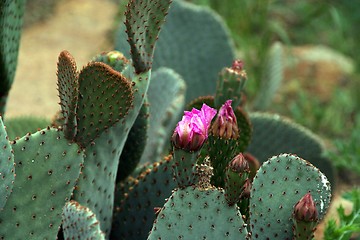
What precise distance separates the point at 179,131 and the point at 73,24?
494 centimetres

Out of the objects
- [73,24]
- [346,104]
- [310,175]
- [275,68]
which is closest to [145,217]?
[310,175]

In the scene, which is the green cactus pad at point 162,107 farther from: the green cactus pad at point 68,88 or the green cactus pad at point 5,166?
the green cactus pad at point 5,166

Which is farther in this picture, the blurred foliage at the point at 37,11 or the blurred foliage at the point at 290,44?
the blurred foliage at the point at 37,11

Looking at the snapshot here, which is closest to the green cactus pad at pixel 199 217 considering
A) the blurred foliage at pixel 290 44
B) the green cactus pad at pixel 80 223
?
the green cactus pad at pixel 80 223

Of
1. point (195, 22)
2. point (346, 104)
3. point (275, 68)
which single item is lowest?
point (346, 104)

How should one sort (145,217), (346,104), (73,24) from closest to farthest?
(145,217)
(346,104)
(73,24)

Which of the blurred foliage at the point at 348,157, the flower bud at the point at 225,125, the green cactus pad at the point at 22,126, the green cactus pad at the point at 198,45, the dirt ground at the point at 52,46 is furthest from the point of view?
the dirt ground at the point at 52,46

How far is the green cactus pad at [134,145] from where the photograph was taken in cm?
234

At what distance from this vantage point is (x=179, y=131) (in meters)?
1.73

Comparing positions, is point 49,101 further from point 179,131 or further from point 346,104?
point 179,131

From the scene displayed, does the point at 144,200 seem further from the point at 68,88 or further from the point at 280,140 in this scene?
the point at 280,140

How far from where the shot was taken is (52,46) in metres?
6.07

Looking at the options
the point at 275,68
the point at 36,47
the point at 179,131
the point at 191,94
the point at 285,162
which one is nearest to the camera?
the point at 179,131

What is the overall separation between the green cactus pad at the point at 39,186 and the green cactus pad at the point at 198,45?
1630mm
